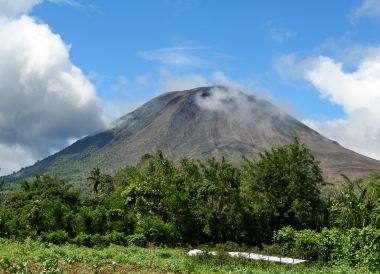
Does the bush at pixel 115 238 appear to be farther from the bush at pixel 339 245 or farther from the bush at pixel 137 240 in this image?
the bush at pixel 339 245

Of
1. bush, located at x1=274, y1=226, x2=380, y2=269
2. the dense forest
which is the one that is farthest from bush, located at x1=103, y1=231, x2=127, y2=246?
bush, located at x1=274, y1=226, x2=380, y2=269

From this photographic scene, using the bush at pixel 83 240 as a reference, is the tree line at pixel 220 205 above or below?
above

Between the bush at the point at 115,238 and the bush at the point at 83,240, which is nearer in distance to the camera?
the bush at the point at 83,240

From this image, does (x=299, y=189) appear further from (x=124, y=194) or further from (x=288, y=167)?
(x=124, y=194)

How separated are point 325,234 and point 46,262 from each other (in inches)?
933

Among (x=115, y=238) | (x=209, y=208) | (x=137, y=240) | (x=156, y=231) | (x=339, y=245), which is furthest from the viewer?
(x=209, y=208)

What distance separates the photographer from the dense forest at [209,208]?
4369 cm

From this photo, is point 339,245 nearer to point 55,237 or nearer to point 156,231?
point 156,231

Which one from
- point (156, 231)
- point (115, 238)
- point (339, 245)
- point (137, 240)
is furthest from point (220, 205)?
point (339, 245)

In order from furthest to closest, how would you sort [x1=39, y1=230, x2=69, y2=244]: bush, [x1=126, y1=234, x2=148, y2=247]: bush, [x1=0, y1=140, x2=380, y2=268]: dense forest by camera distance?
[x1=126, y1=234, x2=148, y2=247]: bush < [x1=0, y1=140, x2=380, y2=268]: dense forest < [x1=39, y1=230, x2=69, y2=244]: bush

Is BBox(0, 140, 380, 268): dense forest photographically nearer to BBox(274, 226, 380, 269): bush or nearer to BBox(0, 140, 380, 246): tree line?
BBox(0, 140, 380, 246): tree line

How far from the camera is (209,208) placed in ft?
165

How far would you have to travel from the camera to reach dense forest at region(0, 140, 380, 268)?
1720 inches

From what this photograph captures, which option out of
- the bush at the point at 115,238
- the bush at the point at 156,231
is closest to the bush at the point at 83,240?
the bush at the point at 115,238
